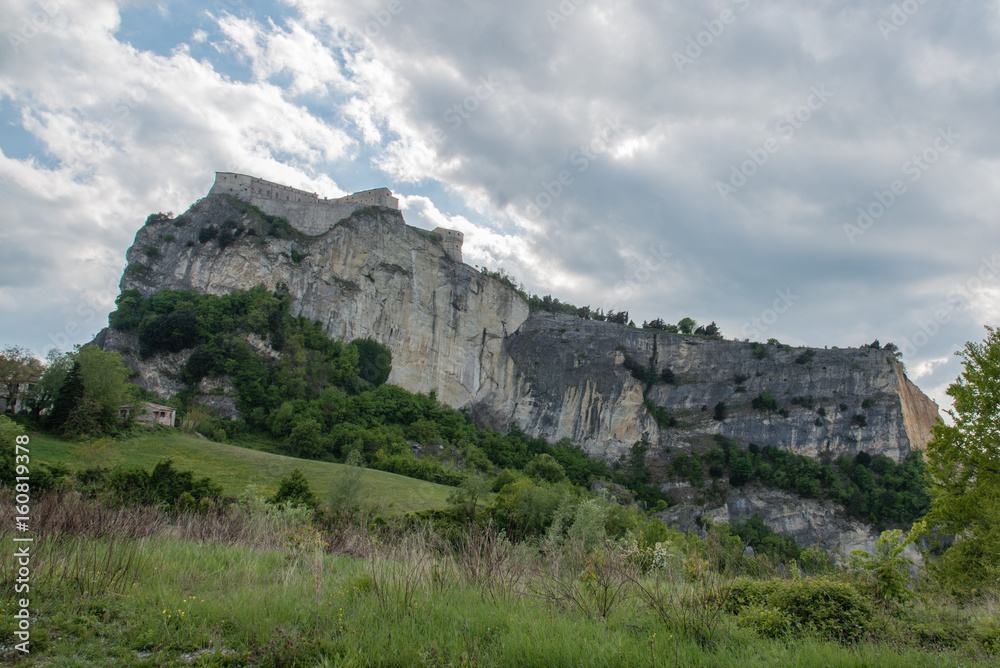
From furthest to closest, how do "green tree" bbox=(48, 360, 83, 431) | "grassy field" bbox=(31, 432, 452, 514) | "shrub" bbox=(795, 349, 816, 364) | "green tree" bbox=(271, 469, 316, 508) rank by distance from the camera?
"shrub" bbox=(795, 349, 816, 364), "green tree" bbox=(48, 360, 83, 431), "grassy field" bbox=(31, 432, 452, 514), "green tree" bbox=(271, 469, 316, 508)

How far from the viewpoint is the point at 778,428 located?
267 feet

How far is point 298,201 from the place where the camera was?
3019 inches

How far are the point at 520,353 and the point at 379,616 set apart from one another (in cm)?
8271

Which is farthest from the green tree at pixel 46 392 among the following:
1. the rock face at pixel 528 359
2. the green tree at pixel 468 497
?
the green tree at pixel 468 497

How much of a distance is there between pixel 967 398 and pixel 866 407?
77.9 metres

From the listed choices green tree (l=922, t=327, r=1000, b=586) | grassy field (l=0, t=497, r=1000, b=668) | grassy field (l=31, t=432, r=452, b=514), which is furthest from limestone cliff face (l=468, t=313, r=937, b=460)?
grassy field (l=0, t=497, r=1000, b=668)

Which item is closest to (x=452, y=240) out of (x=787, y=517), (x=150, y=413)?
(x=150, y=413)

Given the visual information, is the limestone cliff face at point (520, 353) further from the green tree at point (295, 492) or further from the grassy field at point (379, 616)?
the grassy field at point (379, 616)

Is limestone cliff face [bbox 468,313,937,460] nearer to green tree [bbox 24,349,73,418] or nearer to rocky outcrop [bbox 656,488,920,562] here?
rocky outcrop [bbox 656,488,920,562]

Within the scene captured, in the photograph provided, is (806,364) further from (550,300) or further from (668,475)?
(550,300)

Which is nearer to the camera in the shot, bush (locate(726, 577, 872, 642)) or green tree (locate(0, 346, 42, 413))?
bush (locate(726, 577, 872, 642))

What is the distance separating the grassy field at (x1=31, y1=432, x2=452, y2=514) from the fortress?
1550 inches

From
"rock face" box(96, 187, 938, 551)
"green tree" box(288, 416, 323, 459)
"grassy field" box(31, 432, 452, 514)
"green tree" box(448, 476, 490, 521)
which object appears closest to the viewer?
"green tree" box(448, 476, 490, 521)

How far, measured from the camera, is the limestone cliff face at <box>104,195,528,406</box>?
228ft
